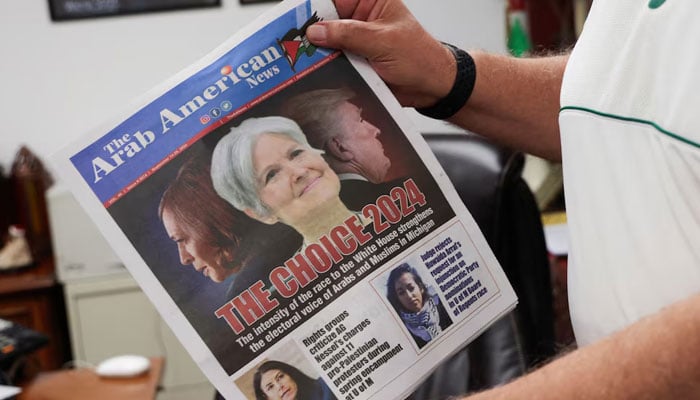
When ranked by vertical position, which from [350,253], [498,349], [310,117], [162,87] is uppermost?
[162,87]

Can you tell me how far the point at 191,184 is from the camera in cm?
72

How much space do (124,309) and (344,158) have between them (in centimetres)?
184

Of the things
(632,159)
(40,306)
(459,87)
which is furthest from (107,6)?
(632,159)

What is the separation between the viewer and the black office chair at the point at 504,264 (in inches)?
52.3

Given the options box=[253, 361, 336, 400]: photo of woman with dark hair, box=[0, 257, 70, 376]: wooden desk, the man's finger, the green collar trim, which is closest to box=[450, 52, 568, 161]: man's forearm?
the man's finger

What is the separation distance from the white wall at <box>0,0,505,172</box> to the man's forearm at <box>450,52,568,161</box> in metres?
1.62

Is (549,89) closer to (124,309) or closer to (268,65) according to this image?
(268,65)

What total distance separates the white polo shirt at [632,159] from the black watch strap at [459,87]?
0.28 m

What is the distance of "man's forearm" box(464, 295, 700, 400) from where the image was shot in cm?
51

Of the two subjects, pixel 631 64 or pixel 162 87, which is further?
pixel 162 87

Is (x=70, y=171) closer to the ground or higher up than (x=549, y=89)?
higher up

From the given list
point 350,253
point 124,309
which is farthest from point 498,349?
point 124,309

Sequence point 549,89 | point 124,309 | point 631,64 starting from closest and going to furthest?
point 631,64, point 549,89, point 124,309

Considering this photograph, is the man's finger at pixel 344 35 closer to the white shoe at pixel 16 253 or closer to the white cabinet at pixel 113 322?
the white cabinet at pixel 113 322
